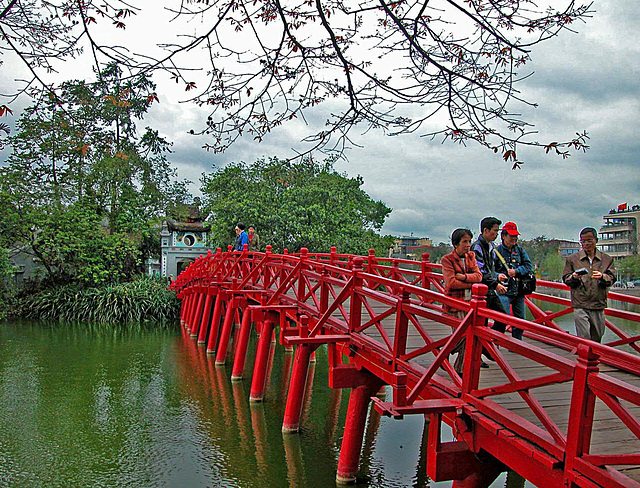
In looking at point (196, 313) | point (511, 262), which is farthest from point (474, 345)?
point (196, 313)

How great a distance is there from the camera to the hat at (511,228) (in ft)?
20.1

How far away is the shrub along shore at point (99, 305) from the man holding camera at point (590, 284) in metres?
22.6

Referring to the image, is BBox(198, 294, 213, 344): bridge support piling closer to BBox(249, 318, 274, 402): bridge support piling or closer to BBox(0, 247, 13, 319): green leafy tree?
BBox(249, 318, 274, 402): bridge support piling

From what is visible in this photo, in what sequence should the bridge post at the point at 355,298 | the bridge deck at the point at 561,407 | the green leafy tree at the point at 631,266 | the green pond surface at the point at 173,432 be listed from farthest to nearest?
1. the green leafy tree at the point at 631,266
2. the green pond surface at the point at 173,432
3. the bridge post at the point at 355,298
4. the bridge deck at the point at 561,407

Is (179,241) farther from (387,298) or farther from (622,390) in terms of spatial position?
(622,390)

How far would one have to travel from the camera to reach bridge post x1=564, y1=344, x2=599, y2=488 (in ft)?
11.3

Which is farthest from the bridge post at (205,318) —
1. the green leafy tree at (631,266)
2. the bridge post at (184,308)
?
the green leafy tree at (631,266)

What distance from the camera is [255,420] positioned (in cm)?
1096

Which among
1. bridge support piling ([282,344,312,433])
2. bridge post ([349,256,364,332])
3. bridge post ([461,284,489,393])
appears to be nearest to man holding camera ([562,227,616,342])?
bridge post ([461,284,489,393])

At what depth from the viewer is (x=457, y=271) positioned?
213 inches

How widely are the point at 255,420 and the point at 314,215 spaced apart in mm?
15363

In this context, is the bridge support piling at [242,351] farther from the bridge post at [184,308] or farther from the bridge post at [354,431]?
the bridge post at [184,308]

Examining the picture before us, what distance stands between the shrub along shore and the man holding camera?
22.6 metres

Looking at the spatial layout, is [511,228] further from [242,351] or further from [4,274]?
[4,274]
